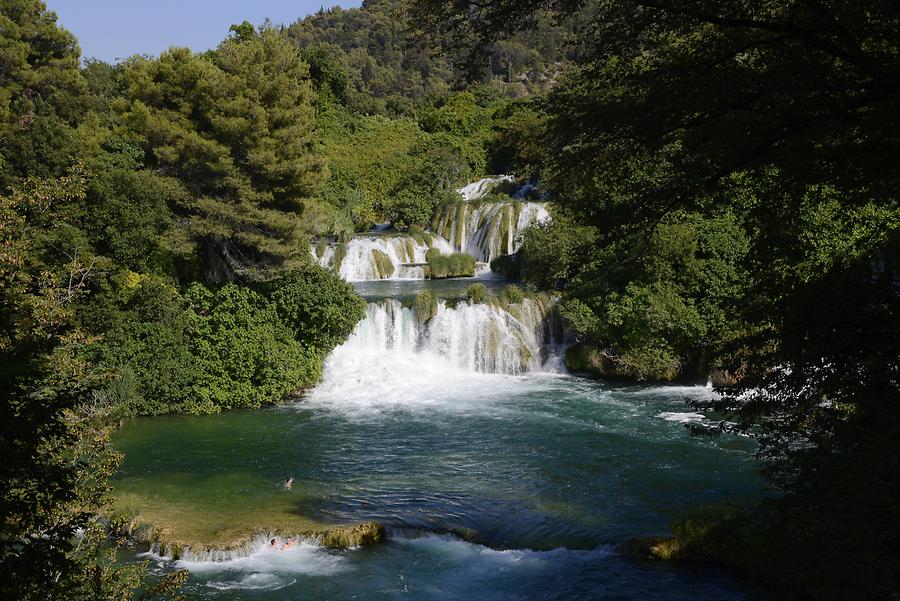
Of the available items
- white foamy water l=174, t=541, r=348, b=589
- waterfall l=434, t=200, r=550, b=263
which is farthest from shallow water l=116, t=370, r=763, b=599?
waterfall l=434, t=200, r=550, b=263

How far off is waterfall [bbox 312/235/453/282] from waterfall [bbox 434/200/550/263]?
107 inches

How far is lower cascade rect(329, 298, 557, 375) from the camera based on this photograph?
21.3 m

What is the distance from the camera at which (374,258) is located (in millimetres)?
30000

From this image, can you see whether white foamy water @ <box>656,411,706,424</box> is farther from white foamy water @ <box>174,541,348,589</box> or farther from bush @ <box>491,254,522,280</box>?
bush @ <box>491,254,522,280</box>

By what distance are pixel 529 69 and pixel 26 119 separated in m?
76.4

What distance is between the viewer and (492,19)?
6.40m

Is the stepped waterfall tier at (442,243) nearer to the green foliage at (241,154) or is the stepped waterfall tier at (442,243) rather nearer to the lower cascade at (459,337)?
the lower cascade at (459,337)

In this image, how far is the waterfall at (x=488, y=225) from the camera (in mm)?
31953

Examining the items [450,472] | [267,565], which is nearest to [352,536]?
[267,565]

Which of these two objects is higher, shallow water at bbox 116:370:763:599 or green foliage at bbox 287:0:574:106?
green foliage at bbox 287:0:574:106

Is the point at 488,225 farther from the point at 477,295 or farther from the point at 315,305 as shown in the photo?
the point at 315,305

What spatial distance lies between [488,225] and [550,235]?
9.36 metres

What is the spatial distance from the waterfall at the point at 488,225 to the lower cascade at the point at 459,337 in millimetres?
9847

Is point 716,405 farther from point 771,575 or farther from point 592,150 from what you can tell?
point 592,150
